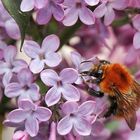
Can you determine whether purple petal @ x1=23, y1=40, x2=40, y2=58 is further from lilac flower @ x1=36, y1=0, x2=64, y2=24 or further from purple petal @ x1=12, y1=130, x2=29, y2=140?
purple petal @ x1=12, y1=130, x2=29, y2=140

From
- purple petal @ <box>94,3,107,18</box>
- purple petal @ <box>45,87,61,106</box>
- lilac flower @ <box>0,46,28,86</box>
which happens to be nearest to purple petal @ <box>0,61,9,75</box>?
A: lilac flower @ <box>0,46,28,86</box>

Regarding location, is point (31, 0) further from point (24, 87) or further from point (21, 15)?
point (24, 87)

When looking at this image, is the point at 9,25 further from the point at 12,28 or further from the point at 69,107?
the point at 69,107

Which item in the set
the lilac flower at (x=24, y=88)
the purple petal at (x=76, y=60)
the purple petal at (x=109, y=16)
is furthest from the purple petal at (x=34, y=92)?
the purple petal at (x=109, y=16)

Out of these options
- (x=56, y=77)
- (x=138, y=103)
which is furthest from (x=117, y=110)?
(x=56, y=77)

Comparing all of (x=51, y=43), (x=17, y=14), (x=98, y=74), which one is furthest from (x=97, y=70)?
(x=17, y=14)
